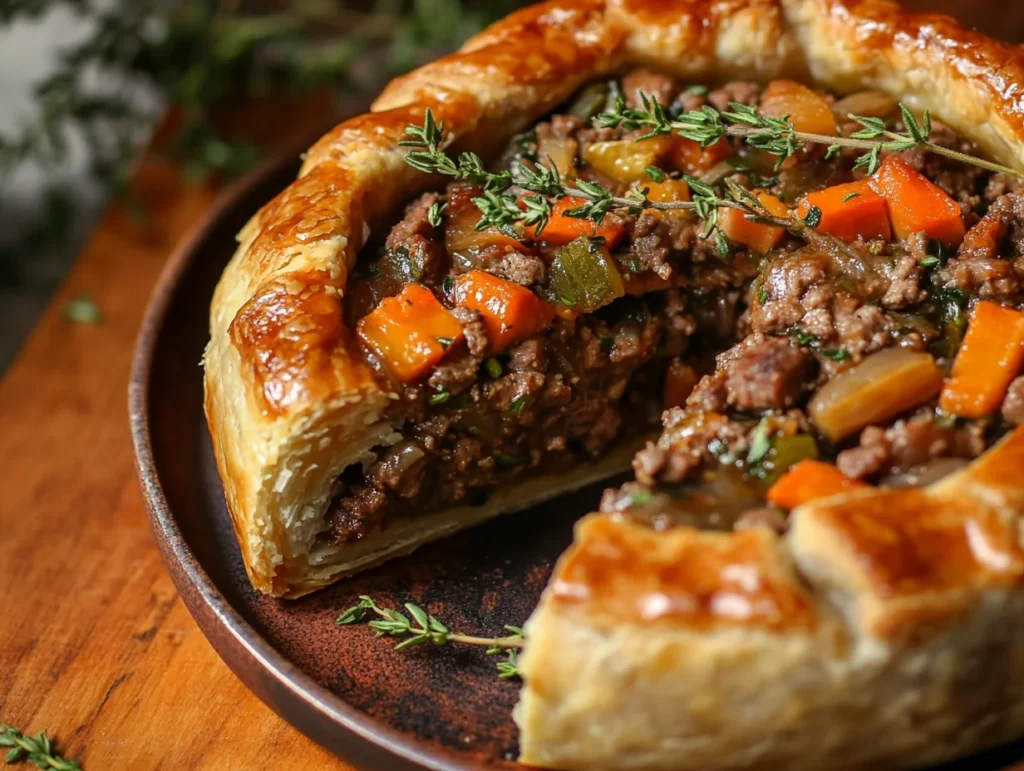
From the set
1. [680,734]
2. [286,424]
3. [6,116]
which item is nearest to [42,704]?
[286,424]

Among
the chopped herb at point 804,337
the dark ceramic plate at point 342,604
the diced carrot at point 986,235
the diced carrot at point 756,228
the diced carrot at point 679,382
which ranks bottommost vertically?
the dark ceramic plate at point 342,604

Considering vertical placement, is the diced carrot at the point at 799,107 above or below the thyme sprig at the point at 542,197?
above

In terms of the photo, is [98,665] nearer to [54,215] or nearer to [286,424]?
[286,424]

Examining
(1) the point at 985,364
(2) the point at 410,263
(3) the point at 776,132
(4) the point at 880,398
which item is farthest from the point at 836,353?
(2) the point at 410,263

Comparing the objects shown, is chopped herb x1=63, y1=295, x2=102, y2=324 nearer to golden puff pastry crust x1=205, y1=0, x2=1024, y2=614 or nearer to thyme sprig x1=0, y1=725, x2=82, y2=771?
golden puff pastry crust x1=205, y1=0, x2=1024, y2=614

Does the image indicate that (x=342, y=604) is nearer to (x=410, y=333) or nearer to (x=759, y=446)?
(x=410, y=333)

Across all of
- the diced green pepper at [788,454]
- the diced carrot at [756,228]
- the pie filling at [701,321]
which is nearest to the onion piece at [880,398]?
the pie filling at [701,321]

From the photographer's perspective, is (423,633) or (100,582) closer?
(423,633)

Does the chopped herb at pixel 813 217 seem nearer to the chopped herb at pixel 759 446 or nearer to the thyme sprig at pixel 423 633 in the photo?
the chopped herb at pixel 759 446
